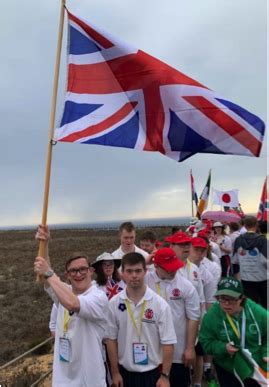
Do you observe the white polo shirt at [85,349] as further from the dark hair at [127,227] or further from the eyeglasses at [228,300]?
the dark hair at [127,227]

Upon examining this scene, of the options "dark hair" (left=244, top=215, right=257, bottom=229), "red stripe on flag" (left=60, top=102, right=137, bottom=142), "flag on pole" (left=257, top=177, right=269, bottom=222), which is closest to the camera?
"red stripe on flag" (left=60, top=102, right=137, bottom=142)

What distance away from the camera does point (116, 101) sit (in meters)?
5.06

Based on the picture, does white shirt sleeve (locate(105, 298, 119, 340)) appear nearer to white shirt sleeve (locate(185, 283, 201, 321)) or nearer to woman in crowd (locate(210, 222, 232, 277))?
white shirt sleeve (locate(185, 283, 201, 321))

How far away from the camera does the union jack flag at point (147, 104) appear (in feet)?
16.1

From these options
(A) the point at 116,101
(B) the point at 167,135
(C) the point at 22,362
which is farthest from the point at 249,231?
(C) the point at 22,362

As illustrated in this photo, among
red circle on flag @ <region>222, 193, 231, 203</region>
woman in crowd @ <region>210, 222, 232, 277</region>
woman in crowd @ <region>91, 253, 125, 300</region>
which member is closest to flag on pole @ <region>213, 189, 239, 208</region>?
red circle on flag @ <region>222, 193, 231, 203</region>

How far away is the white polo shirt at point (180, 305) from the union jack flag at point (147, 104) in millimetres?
1669

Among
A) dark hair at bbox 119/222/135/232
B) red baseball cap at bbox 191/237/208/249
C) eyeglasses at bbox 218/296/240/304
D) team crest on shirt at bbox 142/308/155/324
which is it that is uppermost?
dark hair at bbox 119/222/135/232

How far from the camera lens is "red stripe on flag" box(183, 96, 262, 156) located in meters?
4.86

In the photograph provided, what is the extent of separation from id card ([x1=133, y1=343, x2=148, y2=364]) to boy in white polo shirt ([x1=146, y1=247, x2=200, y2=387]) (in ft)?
2.50

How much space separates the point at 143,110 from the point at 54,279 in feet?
8.63

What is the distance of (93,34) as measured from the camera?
16.6 ft

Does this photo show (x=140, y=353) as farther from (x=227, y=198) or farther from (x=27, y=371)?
(x=227, y=198)

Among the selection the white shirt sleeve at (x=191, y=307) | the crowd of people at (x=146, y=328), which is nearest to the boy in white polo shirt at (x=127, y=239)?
the crowd of people at (x=146, y=328)
